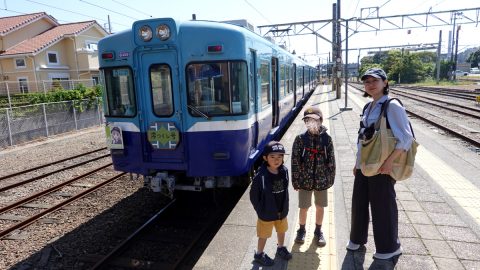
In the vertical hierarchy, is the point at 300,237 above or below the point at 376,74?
below

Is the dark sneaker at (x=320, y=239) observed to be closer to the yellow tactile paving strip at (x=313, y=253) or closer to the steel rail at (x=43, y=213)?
the yellow tactile paving strip at (x=313, y=253)

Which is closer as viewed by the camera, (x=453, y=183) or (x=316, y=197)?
(x=316, y=197)

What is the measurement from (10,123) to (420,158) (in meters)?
13.3

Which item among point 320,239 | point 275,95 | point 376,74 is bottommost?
point 320,239

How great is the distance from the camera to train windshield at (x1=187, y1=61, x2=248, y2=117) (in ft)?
16.8

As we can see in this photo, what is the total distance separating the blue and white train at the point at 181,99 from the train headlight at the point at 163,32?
0.04ft

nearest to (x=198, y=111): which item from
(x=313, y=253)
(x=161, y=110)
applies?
(x=161, y=110)

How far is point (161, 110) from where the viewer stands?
5352 mm

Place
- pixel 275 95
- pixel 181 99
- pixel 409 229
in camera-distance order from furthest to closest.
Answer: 1. pixel 275 95
2. pixel 181 99
3. pixel 409 229

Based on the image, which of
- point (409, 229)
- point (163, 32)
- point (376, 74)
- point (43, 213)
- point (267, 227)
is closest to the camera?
point (376, 74)

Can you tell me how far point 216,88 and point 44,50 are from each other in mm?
26136

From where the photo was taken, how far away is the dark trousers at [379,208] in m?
3.47

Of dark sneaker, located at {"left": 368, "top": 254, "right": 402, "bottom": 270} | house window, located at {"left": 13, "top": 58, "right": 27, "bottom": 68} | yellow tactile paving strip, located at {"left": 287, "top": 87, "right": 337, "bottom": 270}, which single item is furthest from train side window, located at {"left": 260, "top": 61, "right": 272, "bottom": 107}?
house window, located at {"left": 13, "top": 58, "right": 27, "bottom": 68}

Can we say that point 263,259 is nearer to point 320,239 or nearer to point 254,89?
point 320,239
